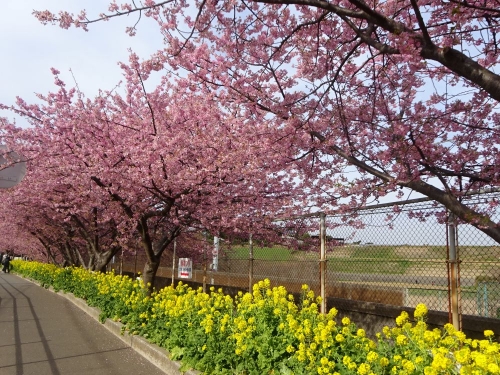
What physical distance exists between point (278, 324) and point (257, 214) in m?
4.50

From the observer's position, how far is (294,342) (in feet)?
13.8

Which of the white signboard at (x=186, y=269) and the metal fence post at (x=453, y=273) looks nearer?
the metal fence post at (x=453, y=273)

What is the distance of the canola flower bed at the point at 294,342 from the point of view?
310cm

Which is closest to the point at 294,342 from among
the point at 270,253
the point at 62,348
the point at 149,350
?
the point at 149,350

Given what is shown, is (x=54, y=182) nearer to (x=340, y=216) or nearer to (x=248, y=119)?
(x=248, y=119)

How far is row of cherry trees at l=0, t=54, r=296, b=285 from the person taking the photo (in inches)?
308

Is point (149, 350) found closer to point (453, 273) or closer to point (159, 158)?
point (159, 158)

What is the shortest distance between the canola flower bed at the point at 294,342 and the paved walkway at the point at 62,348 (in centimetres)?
53

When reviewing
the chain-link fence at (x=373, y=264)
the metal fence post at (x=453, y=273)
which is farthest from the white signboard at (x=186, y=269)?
the metal fence post at (x=453, y=273)

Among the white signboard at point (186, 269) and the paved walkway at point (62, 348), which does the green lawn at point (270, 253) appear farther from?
the paved walkway at point (62, 348)

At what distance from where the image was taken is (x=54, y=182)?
40.3 ft

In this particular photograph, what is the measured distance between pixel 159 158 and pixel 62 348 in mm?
3581

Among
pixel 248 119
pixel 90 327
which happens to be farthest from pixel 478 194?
pixel 90 327

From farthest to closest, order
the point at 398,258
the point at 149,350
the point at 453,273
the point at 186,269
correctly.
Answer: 1. the point at 186,269
2. the point at 149,350
3. the point at 398,258
4. the point at 453,273
